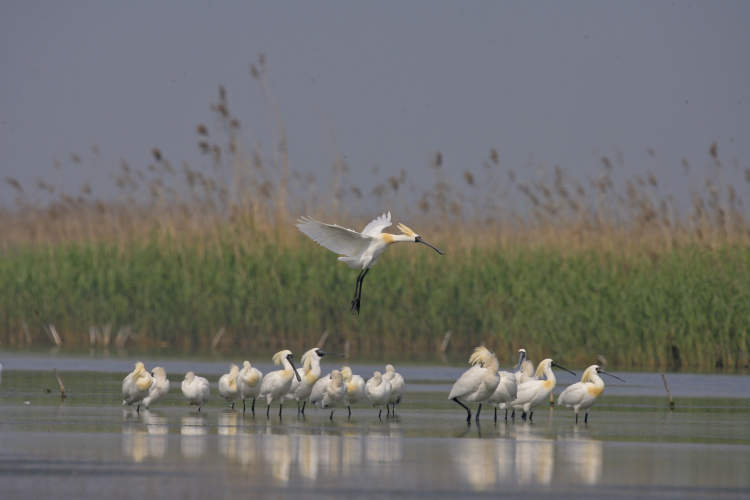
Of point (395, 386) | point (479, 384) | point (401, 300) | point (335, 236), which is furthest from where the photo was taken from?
point (401, 300)

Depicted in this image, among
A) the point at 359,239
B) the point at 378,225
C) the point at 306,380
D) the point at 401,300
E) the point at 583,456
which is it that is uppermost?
the point at 378,225

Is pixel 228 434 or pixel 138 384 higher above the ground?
pixel 138 384

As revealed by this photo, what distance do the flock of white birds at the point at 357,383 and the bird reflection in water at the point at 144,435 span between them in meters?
0.40

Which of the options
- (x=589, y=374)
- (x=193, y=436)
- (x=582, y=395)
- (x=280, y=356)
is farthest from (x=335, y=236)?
(x=193, y=436)

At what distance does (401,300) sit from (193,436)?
12.7m

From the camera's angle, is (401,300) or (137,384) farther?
(401,300)

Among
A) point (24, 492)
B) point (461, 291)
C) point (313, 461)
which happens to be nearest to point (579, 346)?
point (461, 291)

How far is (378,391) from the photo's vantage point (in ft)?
53.6

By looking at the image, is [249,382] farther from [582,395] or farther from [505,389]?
[582,395]

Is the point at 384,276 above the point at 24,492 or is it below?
above

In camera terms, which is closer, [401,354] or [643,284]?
[643,284]

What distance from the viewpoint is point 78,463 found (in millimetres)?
11820

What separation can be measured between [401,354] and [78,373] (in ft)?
21.1

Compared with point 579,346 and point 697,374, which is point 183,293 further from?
point 697,374
